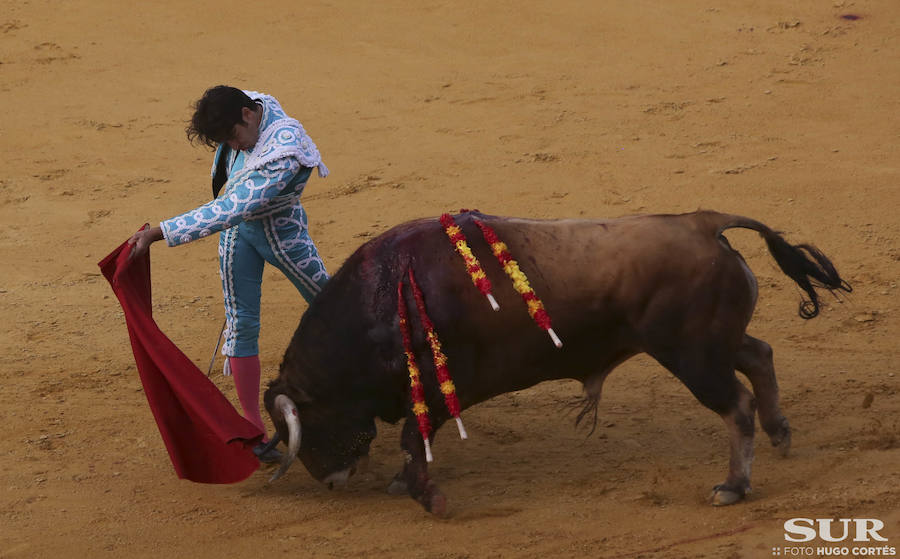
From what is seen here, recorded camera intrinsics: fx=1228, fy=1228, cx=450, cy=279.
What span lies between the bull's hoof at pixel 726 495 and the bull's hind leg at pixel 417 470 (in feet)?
3.50

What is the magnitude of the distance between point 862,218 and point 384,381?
429cm

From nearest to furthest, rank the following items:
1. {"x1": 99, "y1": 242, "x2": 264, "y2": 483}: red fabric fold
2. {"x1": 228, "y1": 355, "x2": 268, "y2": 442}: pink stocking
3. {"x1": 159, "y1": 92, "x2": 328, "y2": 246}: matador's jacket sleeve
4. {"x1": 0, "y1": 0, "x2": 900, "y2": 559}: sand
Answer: {"x1": 0, "y1": 0, "x2": 900, "y2": 559}: sand < {"x1": 159, "y1": 92, "x2": 328, "y2": 246}: matador's jacket sleeve < {"x1": 99, "y1": 242, "x2": 264, "y2": 483}: red fabric fold < {"x1": 228, "y1": 355, "x2": 268, "y2": 442}: pink stocking

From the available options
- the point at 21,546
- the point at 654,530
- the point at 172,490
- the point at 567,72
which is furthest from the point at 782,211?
the point at 21,546

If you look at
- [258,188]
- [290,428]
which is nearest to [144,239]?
[258,188]

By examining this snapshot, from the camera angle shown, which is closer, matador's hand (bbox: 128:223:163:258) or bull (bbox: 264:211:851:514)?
bull (bbox: 264:211:851:514)

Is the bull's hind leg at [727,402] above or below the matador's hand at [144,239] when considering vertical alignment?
below

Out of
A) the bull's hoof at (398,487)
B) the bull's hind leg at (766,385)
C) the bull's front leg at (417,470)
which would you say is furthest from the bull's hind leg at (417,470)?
the bull's hind leg at (766,385)

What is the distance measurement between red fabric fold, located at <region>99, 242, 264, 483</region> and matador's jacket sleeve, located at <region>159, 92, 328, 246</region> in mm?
318

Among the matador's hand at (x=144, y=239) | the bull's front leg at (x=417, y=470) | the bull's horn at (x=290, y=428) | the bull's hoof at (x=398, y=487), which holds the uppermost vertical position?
the matador's hand at (x=144, y=239)

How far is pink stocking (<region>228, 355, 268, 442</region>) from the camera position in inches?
215

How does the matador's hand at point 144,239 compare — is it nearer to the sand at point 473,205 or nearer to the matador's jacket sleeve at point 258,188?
the matador's jacket sleeve at point 258,188

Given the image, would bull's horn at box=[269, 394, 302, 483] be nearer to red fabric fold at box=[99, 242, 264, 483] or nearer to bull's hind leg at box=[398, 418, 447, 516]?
red fabric fold at box=[99, 242, 264, 483]

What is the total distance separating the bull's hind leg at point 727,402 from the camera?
481cm

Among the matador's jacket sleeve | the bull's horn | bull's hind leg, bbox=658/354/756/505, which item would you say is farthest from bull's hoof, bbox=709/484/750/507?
the matador's jacket sleeve
